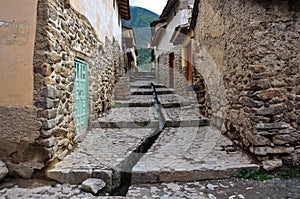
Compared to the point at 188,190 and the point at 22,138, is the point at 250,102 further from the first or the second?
the point at 22,138

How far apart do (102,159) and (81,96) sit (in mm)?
1727

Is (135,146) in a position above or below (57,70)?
below

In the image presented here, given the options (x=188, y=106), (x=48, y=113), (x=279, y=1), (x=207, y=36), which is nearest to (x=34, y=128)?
(x=48, y=113)

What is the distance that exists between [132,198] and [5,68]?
2.32 metres

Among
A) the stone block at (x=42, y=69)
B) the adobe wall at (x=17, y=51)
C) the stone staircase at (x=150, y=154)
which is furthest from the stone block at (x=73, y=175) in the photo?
the stone block at (x=42, y=69)

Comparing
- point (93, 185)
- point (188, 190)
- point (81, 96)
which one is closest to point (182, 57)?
point (81, 96)

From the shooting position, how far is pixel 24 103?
123 inches

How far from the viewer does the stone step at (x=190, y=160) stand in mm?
3045

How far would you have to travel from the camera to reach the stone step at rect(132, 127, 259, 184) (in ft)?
9.99

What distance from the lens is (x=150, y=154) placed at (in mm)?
3762

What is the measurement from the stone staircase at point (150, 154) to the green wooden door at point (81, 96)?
1.04 feet

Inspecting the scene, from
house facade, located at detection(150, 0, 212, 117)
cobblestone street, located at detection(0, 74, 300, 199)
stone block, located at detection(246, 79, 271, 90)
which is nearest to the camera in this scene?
cobblestone street, located at detection(0, 74, 300, 199)

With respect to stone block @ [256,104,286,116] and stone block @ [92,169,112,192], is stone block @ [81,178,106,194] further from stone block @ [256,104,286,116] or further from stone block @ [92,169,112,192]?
stone block @ [256,104,286,116]

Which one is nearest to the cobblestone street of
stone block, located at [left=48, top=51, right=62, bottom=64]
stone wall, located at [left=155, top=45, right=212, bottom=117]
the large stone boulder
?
the large stone boulder
